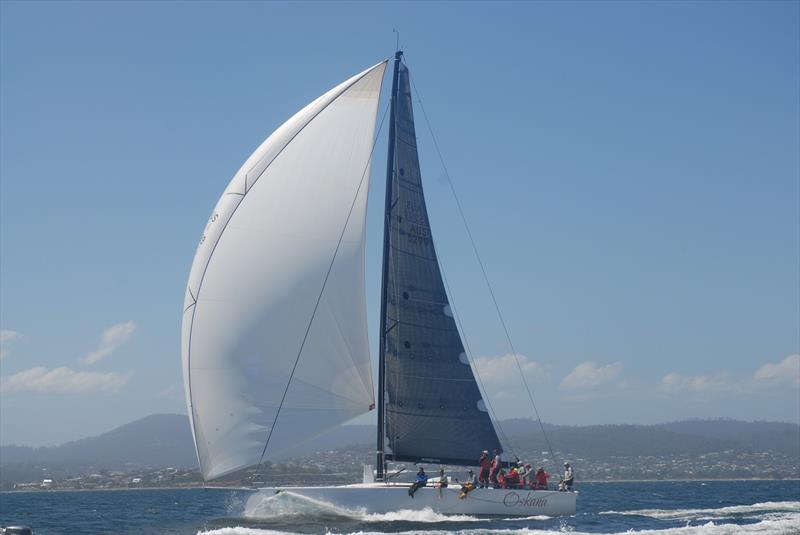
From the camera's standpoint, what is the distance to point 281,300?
28.4 m

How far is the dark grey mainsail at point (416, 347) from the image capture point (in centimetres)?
3103

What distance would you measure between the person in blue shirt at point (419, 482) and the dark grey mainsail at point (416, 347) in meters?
1.95

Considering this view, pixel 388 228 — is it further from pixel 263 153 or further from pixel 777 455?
pixel 777 455

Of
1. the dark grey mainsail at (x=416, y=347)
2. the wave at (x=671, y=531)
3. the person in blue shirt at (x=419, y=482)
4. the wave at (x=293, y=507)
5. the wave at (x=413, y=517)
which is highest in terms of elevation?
the dark grey mainsail at (x=416, y=347)

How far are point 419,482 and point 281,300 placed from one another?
6.52 m

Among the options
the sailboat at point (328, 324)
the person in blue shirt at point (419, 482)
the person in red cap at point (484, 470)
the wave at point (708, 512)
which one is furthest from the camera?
the wave at point (708, 512)

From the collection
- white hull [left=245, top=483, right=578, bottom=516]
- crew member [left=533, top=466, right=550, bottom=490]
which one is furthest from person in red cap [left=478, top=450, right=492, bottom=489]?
crew member [left=533, top=466, right=550, bottom=490]

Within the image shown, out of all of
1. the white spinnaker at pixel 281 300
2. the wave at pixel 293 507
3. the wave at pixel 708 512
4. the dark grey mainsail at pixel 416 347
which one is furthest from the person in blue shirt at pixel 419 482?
the wave at pixel 708 512

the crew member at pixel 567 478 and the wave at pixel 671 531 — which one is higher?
the crew member at pixel 567 478

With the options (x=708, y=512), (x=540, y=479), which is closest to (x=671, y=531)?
(x=540, y=479)

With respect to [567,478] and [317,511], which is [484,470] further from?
[317,511]

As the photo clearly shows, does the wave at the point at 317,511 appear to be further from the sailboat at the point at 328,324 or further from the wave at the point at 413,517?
the sailboat at the point at 328,324

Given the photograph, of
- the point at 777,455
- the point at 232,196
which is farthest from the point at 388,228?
the point at 777,455

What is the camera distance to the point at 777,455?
14588 cm
